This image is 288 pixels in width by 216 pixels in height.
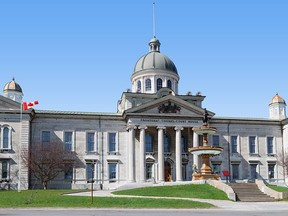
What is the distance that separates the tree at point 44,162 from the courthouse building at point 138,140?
100cm

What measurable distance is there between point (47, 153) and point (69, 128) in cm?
659

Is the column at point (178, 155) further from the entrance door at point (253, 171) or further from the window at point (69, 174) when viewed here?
the window at point (69, 174)

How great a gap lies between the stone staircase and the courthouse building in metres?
17.1

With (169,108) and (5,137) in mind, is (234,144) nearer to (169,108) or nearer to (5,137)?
(169,108)

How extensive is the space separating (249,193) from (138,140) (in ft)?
77.5

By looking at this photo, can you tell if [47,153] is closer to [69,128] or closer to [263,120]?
[69,128]

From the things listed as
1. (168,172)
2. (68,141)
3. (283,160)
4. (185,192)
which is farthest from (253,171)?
(185,192)

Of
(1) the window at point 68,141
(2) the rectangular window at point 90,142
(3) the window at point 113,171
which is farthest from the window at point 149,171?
(1) the window at point 68,141

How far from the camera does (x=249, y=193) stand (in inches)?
1649

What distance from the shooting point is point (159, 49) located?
75625mm

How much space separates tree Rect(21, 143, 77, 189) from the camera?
186ft

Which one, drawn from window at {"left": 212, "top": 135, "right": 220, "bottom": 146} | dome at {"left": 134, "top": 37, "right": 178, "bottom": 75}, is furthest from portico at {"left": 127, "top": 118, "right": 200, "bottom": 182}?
dome at {"left": 134, "top": 37, "right": 178, "bottom": 75}

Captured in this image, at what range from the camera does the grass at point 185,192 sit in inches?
1560

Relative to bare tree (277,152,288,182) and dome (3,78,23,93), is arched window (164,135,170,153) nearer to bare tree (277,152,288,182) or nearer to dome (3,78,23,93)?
bare tree (277,152,288,182)
